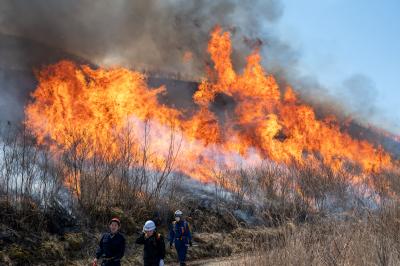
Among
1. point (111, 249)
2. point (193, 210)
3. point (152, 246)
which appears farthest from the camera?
point (193, 210)

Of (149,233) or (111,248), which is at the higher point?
(149,233)

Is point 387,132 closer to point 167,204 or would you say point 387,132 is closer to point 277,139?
point 277,139

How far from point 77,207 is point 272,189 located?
8.60m

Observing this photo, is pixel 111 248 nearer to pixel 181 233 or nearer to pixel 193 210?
pixel 181 233

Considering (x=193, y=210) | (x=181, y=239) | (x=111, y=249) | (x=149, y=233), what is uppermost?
(x=149, y=233)

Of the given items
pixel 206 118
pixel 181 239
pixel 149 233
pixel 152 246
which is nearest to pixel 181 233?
pixel 181 239

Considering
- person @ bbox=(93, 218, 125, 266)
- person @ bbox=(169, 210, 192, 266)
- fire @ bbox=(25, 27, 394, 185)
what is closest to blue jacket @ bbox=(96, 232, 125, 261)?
person @ bbox=(93, 218, 125, 266)

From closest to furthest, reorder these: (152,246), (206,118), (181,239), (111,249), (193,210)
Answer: (111,249)
(152,246)
(181,239)
(193,210)
(206,118)

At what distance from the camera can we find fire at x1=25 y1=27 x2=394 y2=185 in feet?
59.0

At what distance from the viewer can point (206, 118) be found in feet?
82.4

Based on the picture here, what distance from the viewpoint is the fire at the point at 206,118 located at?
17984 mm

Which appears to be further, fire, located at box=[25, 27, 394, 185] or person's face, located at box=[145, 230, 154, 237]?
fire, located at box=[25, 27, 394, 185]

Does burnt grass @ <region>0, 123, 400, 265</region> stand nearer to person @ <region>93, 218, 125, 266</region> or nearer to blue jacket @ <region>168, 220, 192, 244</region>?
blue jacket @ <region>168, 220, 192, 244</region>

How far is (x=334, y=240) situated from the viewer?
6.40 m
